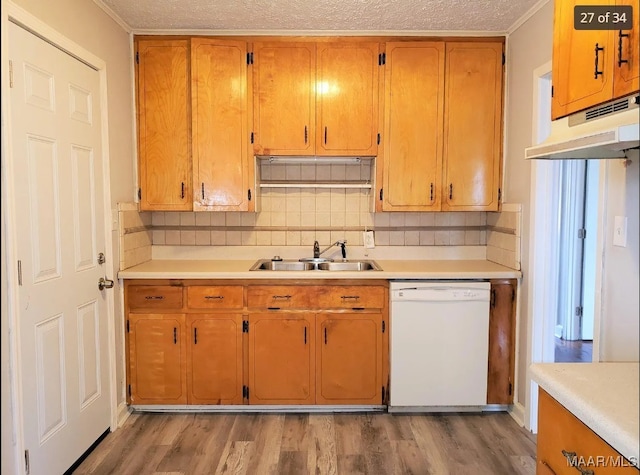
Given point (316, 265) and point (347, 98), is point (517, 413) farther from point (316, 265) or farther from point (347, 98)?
point (347, 98)

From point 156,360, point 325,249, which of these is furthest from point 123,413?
point 325,249

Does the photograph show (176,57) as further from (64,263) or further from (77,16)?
(64,263)

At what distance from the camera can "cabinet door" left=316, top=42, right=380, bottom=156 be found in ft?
9.70

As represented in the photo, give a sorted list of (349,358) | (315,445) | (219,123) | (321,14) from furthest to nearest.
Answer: (219,123) → (349,358) → (321,14) → (315,445)

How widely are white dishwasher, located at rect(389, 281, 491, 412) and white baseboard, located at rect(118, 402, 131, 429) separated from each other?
1.69 m

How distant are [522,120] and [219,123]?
1.97 metres

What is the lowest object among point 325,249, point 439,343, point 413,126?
point 439,343

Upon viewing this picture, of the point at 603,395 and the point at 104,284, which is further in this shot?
the point at 104,284

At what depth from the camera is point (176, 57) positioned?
2957 mm

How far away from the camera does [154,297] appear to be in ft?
9.15

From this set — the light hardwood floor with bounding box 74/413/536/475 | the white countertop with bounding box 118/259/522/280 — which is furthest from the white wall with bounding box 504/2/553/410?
the light hardwood floor with bounding box 74/413/536/475

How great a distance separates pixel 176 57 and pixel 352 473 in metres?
2.77

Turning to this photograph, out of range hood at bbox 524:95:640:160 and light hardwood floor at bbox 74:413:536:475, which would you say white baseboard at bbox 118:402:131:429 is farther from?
range hood at bbox 524:95:640:160

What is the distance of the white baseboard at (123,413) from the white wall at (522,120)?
250 centimetres
